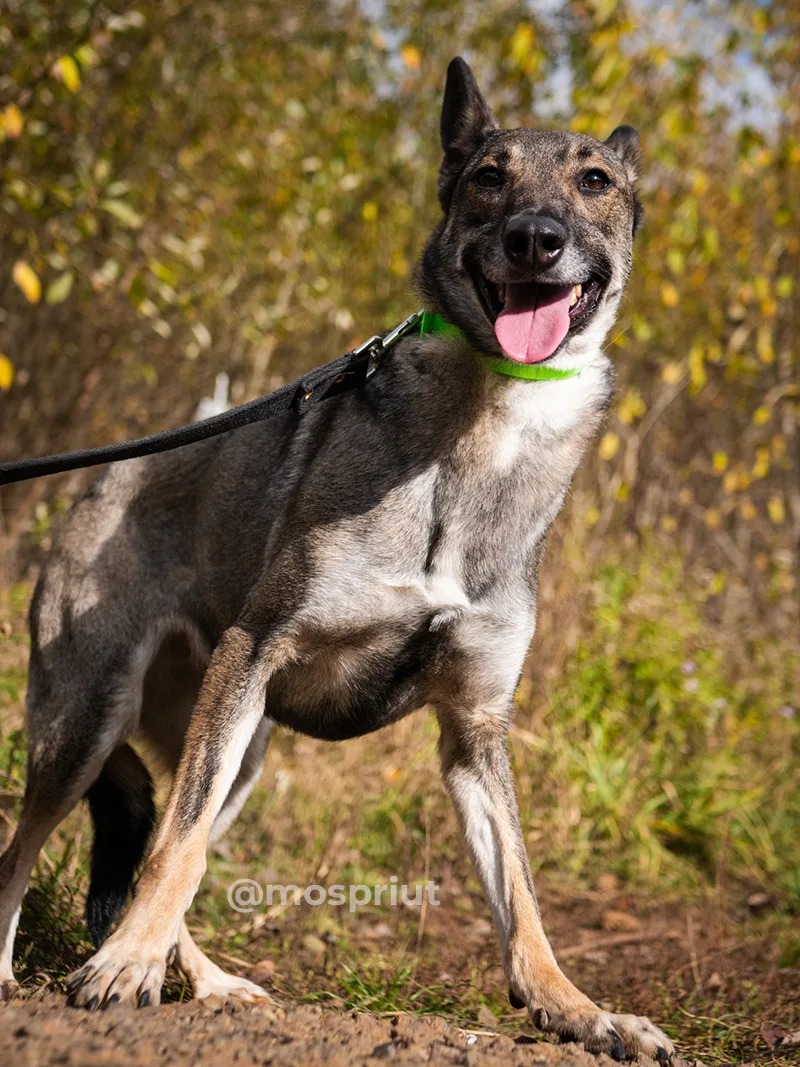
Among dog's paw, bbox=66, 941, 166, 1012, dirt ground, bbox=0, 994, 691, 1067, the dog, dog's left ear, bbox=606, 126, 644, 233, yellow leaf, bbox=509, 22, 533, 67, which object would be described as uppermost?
yellow leaf, bbox=509, 22, 533, 67

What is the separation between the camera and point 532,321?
9.18ft

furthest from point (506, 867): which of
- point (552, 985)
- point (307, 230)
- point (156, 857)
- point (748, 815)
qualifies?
→ point (307, 230)

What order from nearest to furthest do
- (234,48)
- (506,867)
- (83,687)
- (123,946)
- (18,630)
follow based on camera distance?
(123,946)
(506,867)
(83,687)
(18,630)
(234,48)

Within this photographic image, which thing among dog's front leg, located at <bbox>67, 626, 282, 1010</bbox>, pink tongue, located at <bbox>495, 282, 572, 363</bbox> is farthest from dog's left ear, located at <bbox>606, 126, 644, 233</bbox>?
dog's front leg, located at <bbox>67, 626, 282, 1010</bbox>

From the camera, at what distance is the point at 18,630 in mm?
4949

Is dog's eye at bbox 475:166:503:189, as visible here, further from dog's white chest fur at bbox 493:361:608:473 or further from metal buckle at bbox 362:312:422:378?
dog's white chest fur at bbox 493:361:608:473

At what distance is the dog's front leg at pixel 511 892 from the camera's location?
2.50 meters

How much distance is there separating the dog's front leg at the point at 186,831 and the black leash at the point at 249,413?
0.52m

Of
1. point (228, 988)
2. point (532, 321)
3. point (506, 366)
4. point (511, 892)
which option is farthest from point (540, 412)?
point (228, 988)

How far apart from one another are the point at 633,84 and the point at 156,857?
5230 mm

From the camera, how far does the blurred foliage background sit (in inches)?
207

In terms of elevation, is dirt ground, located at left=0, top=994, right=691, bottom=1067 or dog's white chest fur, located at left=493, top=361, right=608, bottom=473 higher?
dog's white chest fur, located at left=493, top=361, right=608, bottom=473

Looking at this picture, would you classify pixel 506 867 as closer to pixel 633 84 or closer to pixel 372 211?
pixel 372 211

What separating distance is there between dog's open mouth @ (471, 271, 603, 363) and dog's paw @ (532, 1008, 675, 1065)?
156cm
